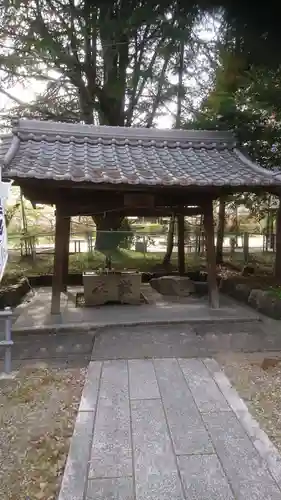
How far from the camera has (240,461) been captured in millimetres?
2514

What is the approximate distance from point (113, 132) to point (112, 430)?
209 inches

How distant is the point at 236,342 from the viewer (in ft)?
16.4

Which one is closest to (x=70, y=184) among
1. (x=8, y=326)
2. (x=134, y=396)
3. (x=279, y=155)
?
(x=8, y=326)

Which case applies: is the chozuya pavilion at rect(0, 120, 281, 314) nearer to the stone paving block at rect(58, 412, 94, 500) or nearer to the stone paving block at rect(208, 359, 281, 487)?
the stone paving block at rect(208, 359, 281, 487)

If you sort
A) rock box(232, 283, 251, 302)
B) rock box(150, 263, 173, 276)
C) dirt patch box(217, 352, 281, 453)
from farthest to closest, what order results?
rock box(150, 263, 173, 276) → rock box(232, 283, 251, 302) → dirt patch box(217, 352, 281, 453)

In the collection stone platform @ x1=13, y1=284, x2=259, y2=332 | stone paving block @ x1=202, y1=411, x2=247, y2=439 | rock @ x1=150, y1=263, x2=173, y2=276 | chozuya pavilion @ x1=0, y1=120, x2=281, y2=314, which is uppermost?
chozuya pavilion @ x1=0, y1=120, x2=281, y2=314

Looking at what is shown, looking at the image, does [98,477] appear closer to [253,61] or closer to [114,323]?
[253,61]

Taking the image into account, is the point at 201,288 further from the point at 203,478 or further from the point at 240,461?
the point at 203,478

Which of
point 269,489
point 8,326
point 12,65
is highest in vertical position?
point 12,65

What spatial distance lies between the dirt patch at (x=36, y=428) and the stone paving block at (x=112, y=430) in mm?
232

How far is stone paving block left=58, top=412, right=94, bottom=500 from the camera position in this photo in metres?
2.24

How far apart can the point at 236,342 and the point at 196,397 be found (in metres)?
1.73

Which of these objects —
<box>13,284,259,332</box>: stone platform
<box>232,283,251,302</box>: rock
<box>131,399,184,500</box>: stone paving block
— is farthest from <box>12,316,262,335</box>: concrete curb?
<box>131,399,184,500</box>: stone paving block

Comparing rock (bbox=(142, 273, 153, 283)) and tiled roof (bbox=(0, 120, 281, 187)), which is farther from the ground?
tiled roof (bbox=(0, 120, 281, 187))
